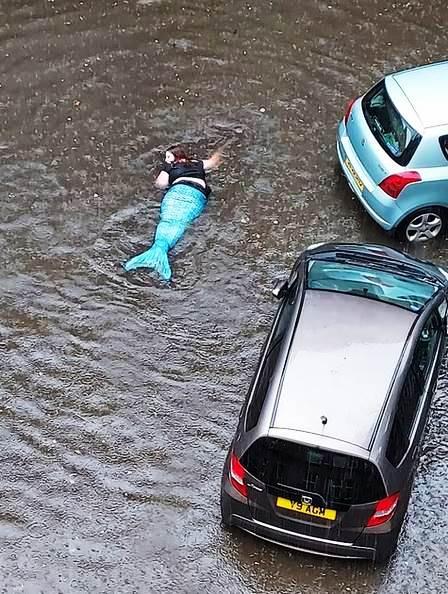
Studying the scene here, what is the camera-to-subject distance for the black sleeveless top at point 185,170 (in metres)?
10.8

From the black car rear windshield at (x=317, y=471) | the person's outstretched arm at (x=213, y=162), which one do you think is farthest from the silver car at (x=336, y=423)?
the person's outstretched arm at (x=213, y=162)

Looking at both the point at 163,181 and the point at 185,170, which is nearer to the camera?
the point at 185,170

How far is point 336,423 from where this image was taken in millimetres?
6957

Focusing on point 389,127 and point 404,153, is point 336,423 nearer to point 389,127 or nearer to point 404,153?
point 404,153

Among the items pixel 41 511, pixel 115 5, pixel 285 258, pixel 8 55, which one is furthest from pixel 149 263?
pixel 115 5

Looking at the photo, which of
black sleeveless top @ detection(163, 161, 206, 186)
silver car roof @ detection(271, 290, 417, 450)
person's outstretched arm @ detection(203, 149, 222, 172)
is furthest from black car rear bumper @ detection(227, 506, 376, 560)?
person's outstretched arm @ detection(203, 149, 222, 172)

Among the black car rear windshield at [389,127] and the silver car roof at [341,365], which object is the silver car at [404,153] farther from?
the silver car roof at [341,365]

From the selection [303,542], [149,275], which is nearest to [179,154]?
[149,275]

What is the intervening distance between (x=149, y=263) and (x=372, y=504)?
4.03m

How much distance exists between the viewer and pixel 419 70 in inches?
418

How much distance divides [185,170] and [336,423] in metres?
4.73

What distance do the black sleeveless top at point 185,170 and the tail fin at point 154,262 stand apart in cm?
A: 119

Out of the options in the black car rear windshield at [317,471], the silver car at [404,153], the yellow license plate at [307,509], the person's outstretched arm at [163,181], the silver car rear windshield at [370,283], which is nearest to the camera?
the black car rear windshield at [317,471]

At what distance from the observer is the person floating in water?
995cm
